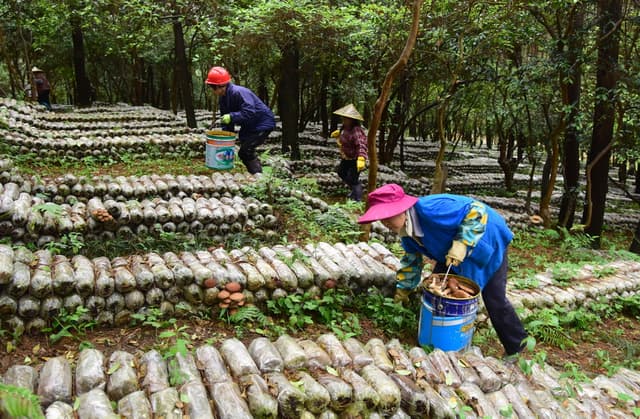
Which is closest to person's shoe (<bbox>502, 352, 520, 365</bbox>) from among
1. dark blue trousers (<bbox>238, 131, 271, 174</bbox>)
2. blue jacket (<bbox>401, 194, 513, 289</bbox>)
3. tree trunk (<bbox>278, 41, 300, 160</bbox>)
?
blue jacket (<bbox>401, 194, 513, 289</bbox>)

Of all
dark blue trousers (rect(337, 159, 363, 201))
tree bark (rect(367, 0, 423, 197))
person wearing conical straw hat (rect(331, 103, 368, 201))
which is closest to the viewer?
tree bark (rect(367, 0, 423, 197))

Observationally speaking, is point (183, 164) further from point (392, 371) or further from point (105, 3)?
point (392, 371)

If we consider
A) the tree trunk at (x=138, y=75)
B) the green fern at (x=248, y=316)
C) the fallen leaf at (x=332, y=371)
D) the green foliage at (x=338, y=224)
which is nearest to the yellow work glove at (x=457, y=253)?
the fallen leaf at (x=332, y=371)

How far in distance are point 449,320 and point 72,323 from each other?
2.99 metres

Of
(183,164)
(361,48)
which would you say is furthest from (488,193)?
(183,164)

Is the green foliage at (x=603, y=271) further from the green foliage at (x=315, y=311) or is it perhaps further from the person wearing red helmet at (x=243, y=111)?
the person wearing red helmet at (x=243, y=111)

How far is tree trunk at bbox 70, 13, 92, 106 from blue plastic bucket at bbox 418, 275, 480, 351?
1422 cm

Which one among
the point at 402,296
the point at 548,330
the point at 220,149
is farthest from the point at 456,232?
the point at 220,149

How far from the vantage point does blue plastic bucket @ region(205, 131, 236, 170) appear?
24.4 ft

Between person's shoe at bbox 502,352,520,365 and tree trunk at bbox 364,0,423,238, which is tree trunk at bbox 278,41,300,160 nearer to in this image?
tree trunk at bbox 364,0,423,238

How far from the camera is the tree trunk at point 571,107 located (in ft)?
27.8

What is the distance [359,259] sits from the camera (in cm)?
477

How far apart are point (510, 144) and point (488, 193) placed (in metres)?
5.63

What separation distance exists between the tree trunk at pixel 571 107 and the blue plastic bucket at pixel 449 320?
619cm
